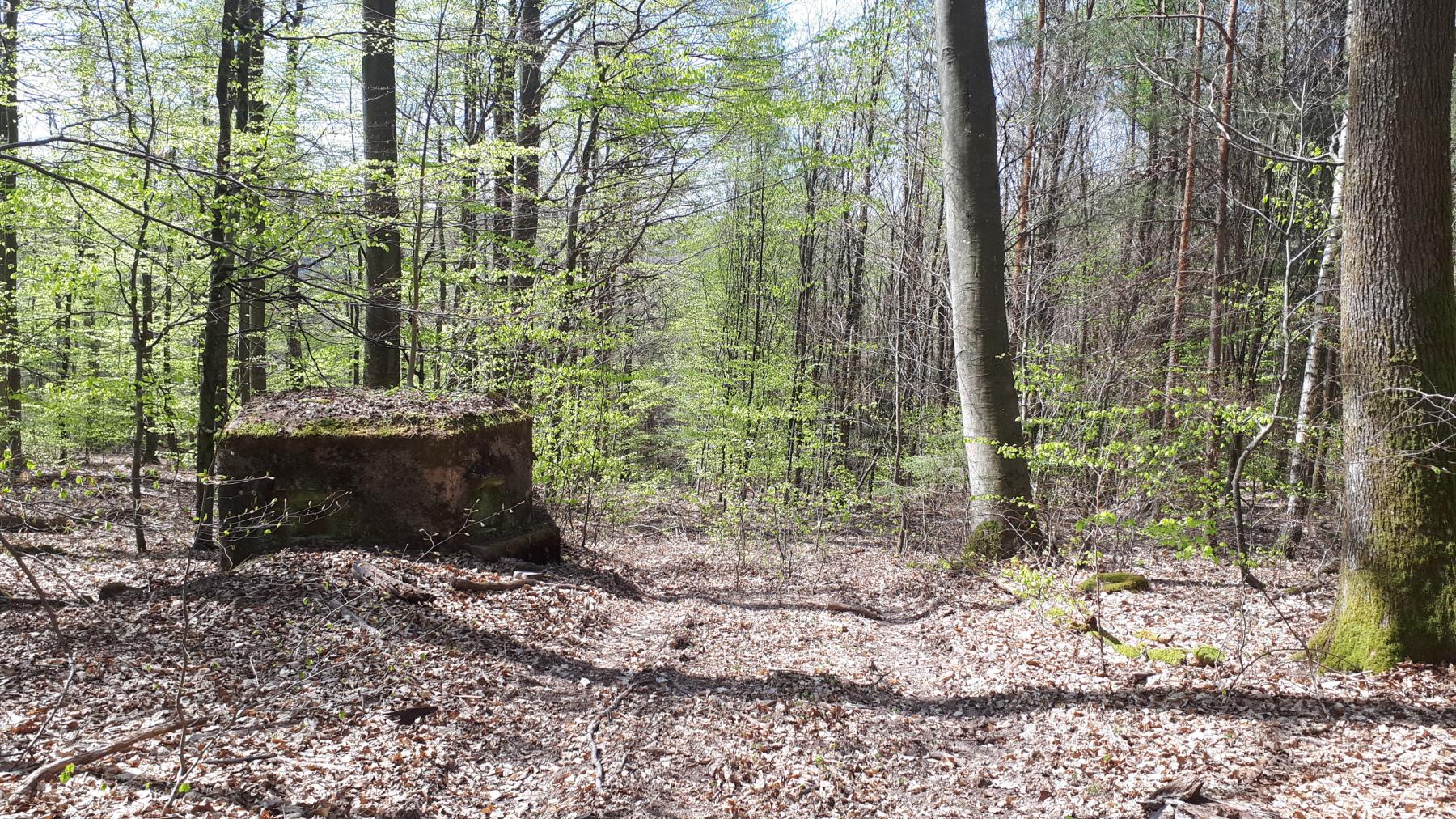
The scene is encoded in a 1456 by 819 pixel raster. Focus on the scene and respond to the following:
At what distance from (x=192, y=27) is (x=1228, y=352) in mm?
16451

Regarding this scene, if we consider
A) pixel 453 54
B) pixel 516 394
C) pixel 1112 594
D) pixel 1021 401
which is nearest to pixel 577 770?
pixel 1112 594

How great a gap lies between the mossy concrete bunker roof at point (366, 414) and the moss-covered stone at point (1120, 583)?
5.59 metres

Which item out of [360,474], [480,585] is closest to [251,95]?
[360,474]

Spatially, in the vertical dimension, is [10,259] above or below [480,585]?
above

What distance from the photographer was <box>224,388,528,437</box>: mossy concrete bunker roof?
671cm

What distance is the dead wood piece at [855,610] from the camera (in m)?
6.98

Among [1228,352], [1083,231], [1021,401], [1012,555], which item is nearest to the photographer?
[1012,555]

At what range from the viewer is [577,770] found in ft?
12.8

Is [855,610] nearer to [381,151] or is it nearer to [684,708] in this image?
[684,708]

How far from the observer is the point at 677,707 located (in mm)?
4699

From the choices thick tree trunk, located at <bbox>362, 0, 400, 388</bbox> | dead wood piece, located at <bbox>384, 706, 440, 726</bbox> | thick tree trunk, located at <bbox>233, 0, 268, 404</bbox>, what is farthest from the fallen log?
thick tree trunk, located at <bbox>362, 0, 400, 388</bbox>

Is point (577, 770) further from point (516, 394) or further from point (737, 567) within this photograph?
point (516, 394)

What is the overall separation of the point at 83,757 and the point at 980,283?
7385 mm

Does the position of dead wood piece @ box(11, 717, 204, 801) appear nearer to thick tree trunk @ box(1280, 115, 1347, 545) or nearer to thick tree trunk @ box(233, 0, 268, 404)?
thick tree trunk @ box(233, 0, 268, 404)
